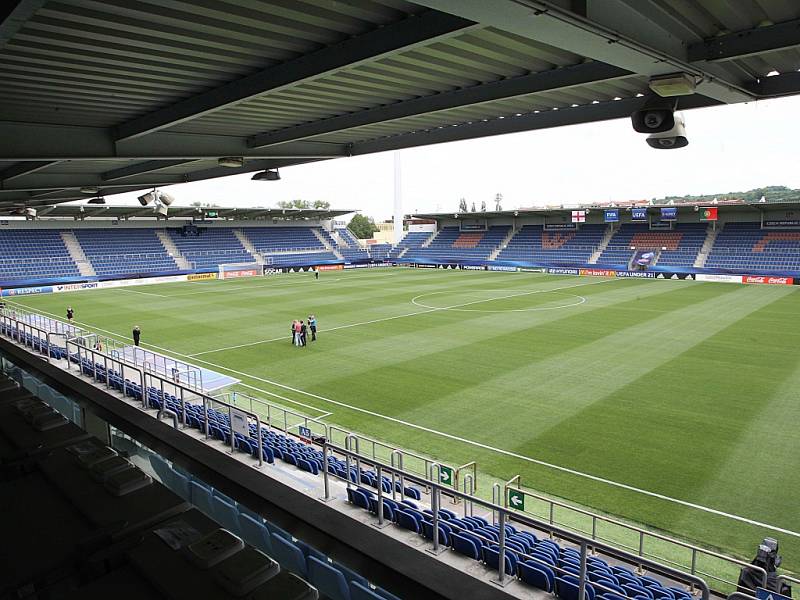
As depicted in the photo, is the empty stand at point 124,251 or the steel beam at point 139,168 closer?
the steel beam at point 139,168

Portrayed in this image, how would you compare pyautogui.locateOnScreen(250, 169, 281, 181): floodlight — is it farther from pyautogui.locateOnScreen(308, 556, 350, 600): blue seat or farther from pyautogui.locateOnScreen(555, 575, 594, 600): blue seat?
pyautogui.locateOnScreen(308, 556, 350, 600): blue seat

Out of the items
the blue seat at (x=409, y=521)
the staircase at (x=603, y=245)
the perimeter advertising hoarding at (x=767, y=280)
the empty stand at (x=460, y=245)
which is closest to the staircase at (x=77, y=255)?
the empty stand at (x=460, y=245)

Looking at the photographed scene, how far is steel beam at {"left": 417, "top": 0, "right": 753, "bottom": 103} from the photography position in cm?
372

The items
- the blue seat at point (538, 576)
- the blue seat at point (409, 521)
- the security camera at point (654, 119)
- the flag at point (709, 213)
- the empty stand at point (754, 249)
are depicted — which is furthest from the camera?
the flag at point (709, 213)

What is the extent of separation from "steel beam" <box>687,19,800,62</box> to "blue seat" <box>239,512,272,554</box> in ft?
18.6

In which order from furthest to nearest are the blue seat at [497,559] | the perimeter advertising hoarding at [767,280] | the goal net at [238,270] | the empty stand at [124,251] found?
the goal net at [238,270] → the empty stand at [124,251] → the perimeter advertising hoarding at [767,280] → the blue seat at [497,559]

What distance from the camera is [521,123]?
8.87 meters

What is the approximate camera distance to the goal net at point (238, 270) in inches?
2370

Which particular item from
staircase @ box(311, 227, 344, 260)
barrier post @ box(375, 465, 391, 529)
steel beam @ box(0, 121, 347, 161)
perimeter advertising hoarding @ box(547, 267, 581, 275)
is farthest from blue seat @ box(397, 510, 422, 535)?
staircase @ box(311, 227, 344, 260)

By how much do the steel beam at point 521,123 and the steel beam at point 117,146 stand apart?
4.41ft

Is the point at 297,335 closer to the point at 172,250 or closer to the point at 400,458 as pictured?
the point at 400,458

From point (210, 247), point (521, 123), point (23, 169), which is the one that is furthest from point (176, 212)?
point (521, 123)

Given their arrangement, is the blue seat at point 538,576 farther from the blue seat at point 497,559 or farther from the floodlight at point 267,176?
the floodlight at point 267,176

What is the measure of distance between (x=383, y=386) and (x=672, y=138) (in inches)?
496
